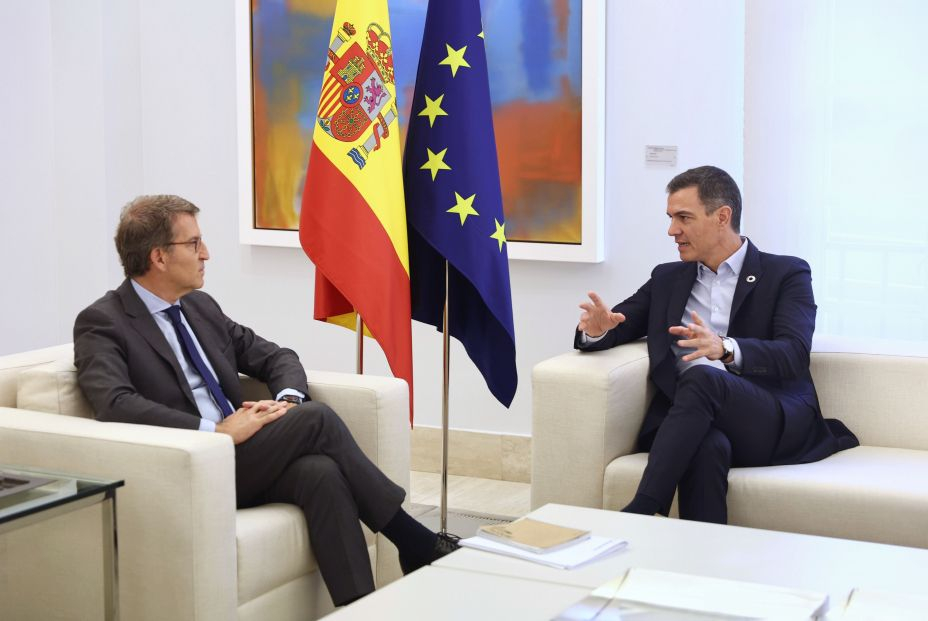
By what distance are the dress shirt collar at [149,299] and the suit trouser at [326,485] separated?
1.51ft

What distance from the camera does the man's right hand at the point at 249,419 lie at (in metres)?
3.20

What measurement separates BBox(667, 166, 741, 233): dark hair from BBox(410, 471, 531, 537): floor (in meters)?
1.39

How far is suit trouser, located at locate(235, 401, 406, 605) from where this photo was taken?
308 centimetres

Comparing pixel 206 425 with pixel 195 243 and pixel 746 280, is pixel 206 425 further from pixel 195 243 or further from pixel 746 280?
pixel 746 280

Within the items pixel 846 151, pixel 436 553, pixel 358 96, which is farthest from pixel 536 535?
pixel 846 151

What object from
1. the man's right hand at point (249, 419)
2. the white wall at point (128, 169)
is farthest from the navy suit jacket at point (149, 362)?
the white wall at point (128, 169)

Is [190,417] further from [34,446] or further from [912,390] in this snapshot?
[912,390]

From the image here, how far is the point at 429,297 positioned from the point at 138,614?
1565 millimetres

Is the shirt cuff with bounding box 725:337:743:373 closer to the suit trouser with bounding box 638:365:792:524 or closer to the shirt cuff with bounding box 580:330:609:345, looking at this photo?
the suit trouser with bounding box 638:365:792:524

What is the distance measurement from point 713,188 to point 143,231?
1.78 m

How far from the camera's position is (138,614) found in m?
2.86

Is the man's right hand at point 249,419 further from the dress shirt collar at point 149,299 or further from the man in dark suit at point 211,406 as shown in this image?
the dress shirt collar at point 149,299

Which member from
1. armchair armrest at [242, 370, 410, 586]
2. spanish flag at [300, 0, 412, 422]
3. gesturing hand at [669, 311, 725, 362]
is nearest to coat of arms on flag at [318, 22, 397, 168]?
spanish flag at [300, 0, 412, 422]

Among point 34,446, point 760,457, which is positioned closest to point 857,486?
point 760,457
